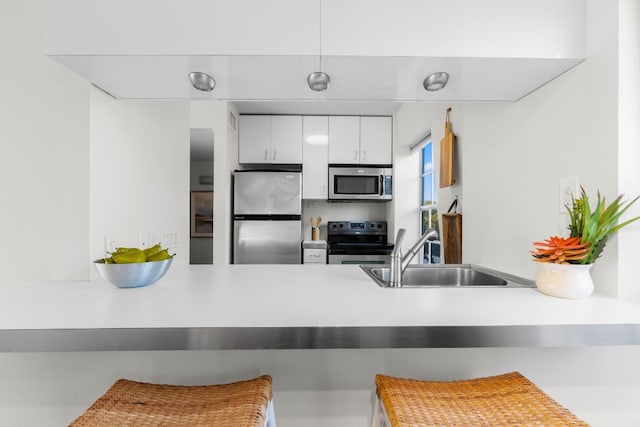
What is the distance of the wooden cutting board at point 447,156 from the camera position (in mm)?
2238

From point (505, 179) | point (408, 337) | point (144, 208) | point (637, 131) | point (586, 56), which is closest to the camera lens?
point (408, 337)

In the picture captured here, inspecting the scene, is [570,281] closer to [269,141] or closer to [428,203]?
[428,203]

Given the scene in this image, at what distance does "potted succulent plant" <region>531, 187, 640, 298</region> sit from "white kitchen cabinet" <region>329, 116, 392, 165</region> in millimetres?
2968

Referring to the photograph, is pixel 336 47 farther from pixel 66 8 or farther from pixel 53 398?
pixel 53 398

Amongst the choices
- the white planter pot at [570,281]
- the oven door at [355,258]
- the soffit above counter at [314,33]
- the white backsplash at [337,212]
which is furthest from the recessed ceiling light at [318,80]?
the white backsplash at [337,212]

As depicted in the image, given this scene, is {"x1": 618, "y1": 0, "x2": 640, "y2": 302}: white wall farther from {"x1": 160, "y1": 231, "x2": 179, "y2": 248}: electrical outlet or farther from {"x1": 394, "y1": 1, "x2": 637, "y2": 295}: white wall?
{"x1": 160, "y1": 231, "x2": 179, "y2": 248}: electrical outlet

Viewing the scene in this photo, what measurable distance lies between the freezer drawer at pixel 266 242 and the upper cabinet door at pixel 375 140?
1.21 meters

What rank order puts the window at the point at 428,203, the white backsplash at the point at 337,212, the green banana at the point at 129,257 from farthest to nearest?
the white backsplash at the point at 337,212 → the window at the point at 428,203 → the green banana at the point at 129,257

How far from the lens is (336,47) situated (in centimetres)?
109

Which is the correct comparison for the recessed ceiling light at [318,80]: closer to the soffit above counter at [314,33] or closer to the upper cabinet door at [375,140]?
the soffit above counter at [314,33]

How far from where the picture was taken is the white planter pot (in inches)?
39.1

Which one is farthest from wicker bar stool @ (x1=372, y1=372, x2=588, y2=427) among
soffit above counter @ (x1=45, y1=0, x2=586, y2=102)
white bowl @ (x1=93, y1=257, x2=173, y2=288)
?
soffit above counter @ (x1=45, y1=0, x2=586, y2=102)

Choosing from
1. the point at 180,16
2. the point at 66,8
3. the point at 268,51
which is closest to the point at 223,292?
the point at 268,51

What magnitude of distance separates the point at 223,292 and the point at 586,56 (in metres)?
1.45
